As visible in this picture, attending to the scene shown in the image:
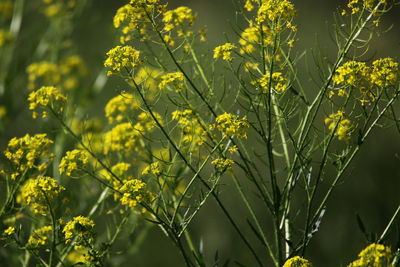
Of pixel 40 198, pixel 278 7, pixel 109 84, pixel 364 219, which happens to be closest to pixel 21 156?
pixel 40 198

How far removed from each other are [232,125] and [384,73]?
609 millimetres

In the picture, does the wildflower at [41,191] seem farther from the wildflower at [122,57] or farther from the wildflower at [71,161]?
the wildflower at [122,57]

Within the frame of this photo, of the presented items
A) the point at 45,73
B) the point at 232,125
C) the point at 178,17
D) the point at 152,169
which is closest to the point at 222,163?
the point at 232,125

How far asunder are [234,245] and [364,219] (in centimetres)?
106

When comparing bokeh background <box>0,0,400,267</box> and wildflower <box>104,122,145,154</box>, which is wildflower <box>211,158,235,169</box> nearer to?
wildflower <box>104,122,145,154</box>

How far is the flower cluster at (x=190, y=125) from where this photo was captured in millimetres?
2615

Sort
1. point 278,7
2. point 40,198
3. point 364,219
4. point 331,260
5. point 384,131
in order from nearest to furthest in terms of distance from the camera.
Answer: point 278,7 < point 40,198 < point 331,260 < point 364,219 < point 384,131

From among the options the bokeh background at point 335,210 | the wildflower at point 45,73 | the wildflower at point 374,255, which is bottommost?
the bokeh background at point 335,210

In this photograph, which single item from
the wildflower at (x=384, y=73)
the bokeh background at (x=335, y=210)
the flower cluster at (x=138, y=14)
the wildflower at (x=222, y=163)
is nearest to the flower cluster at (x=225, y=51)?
the flower cluster at (x=138, y=14)

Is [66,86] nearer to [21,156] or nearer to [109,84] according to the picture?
[21,156]

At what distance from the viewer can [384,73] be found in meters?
2.46

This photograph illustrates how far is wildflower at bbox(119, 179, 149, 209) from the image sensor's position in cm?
239

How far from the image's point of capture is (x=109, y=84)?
329 inches

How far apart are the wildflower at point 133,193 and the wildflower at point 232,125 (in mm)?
349
